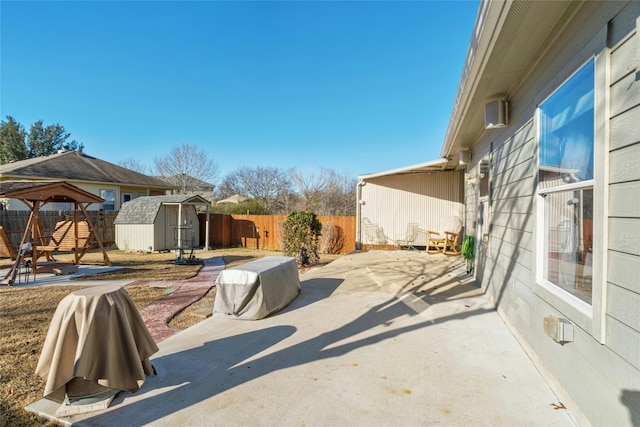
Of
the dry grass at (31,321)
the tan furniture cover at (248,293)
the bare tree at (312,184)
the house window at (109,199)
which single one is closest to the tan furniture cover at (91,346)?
the dry grass at (31,321)

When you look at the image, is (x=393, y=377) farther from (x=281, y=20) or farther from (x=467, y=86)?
(x=281, y=20)

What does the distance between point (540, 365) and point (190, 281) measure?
6328mm

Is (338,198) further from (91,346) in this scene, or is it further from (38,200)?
(91,346)

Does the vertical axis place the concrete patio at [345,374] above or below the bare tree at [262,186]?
below

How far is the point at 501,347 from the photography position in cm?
335

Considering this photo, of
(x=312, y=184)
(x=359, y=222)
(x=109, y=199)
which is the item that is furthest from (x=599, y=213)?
(x=312, y=184)

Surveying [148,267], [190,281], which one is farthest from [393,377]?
[148,267]

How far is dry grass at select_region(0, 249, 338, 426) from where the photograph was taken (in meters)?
2.49

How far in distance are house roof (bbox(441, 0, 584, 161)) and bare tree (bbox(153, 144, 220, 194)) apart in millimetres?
24677

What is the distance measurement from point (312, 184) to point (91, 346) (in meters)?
23.5

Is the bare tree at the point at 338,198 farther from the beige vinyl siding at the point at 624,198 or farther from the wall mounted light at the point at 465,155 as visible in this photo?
the beige vinyl siding at the point at 624,198

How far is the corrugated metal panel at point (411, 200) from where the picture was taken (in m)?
12.0

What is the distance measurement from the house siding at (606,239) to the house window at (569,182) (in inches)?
5.0

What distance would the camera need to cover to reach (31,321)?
439 cm
